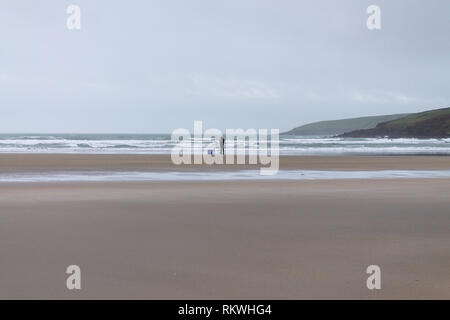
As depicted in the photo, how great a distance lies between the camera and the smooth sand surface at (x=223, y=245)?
4738 millimetres

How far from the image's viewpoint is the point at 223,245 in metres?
6.34

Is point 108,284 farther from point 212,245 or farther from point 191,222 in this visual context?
point 191,222

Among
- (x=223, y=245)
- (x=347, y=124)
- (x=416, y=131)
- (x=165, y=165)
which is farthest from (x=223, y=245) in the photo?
(x=347, y=124)

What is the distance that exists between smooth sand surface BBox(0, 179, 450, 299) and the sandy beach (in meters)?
0.02

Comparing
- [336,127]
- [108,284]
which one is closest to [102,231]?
[108,284]

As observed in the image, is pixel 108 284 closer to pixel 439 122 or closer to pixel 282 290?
pixel 282 290

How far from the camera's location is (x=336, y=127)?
136 meters

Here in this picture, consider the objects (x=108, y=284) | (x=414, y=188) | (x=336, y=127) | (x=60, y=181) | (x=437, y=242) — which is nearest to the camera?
(x=108, y=284)

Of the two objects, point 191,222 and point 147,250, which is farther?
point 191,222

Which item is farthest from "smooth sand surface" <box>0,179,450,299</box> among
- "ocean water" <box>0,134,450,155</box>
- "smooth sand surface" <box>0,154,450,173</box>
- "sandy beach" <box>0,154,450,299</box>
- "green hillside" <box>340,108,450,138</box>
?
"green hillside" <box>340,108,450,138</box>

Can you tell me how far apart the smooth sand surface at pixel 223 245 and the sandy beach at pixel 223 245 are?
0.02 meters

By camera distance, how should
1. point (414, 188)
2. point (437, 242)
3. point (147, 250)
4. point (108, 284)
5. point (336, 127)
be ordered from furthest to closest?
point (336, 127), point (414, 188), point (437, 242), point (147, 250), point (108, 284)

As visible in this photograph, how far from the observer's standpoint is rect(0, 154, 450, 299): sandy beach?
4730 mm

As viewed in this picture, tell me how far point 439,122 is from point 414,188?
222 feet
